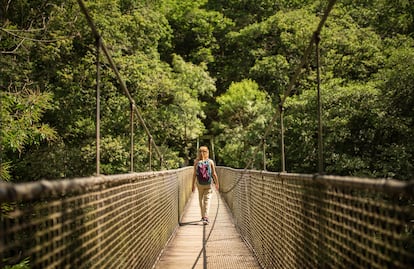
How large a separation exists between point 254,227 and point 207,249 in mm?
545

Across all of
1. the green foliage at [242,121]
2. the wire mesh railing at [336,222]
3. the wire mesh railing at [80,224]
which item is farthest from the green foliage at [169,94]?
the wire mesh railing at [336,222]

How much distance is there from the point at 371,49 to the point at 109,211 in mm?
19026

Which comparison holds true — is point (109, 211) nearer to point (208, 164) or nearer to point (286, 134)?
point (208, 164)

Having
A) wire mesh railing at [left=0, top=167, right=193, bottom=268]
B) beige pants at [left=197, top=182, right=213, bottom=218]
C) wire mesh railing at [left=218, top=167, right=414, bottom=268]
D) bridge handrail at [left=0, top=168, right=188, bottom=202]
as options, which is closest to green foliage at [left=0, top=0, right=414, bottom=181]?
beige pants at [left=197, top=182, right=213, bottom=218]

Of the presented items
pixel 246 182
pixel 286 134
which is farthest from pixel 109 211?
pixel 286 134

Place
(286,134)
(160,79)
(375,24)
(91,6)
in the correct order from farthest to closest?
(375,24), (286,134), (160,79), (91,6)

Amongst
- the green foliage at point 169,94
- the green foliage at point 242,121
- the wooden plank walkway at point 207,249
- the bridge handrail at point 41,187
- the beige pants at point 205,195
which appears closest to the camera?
the bridge handrail at point 41,187

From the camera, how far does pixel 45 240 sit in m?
1.23

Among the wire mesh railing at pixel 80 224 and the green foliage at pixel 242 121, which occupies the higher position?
the green foliage at pixel 242 121

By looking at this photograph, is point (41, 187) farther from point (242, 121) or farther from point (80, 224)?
point (242, 121)

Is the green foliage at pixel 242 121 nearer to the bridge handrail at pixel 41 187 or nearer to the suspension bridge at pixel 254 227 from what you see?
the suspension bridge at pixel 254 227

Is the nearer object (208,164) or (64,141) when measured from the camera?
(208,164)

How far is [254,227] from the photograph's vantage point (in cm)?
416

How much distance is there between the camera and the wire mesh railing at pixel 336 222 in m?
1.16
